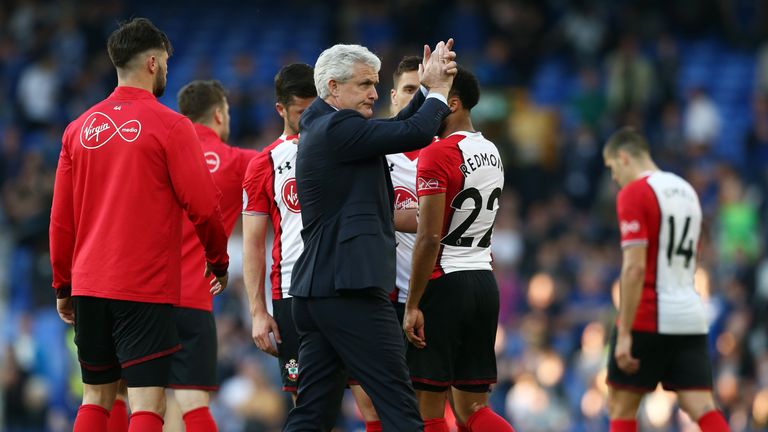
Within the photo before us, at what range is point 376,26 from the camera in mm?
22719

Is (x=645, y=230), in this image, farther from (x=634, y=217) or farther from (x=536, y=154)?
(x=536, y=154)

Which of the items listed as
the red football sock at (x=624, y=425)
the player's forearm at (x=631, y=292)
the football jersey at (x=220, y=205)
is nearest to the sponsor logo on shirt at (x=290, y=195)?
the football jersey at (x=220, y=205)

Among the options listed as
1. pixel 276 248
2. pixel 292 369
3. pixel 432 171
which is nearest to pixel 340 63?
pixel 432 171

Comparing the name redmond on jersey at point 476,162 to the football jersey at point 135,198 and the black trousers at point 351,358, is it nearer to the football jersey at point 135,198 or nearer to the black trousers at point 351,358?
the black trousers at point 351,358

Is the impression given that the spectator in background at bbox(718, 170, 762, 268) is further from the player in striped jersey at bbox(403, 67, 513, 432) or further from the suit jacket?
the suit jacket

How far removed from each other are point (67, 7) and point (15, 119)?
11.0 ft

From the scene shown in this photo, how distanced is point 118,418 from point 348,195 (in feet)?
8.16

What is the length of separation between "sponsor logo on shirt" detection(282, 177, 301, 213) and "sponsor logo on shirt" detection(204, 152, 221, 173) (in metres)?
0.94

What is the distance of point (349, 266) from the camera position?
6566 millimetres

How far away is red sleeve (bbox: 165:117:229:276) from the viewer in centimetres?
697

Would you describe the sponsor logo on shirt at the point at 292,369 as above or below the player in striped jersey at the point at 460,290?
below

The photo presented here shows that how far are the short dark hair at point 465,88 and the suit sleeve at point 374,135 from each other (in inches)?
38.1

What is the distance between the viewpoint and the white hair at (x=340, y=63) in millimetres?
6766

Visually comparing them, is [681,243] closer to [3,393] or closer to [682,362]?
[682,362]
